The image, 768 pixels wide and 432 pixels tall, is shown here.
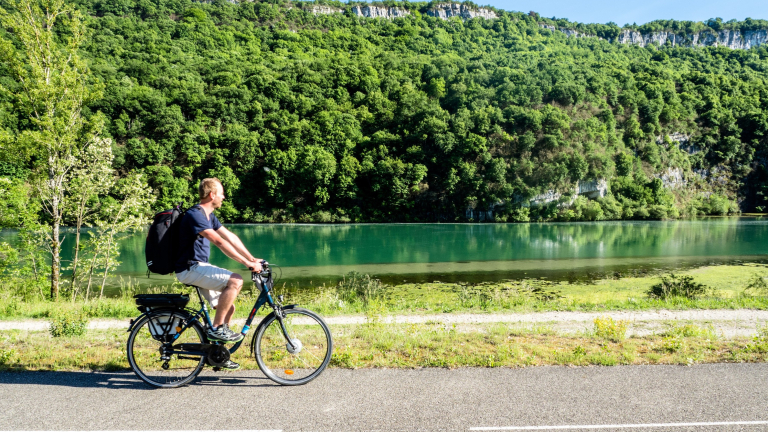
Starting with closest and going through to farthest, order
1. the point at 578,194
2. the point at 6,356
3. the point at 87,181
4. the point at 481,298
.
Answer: the point at 6,356 → the point at 87,181 → the point at 481,298 → the point at 578,194

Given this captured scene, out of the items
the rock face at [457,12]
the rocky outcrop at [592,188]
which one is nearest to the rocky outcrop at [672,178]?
the rocky outcrop at [592,188]

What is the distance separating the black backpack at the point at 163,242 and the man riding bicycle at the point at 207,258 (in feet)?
0.24

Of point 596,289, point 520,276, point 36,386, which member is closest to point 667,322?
point 36,386

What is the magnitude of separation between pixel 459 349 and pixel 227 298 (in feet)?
10.7

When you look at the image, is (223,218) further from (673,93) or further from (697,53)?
(697,53)

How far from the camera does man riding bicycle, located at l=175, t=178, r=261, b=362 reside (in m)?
4.83

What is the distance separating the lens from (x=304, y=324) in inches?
209

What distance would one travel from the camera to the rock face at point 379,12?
163 m

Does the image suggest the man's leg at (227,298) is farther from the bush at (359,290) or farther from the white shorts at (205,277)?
the bush at (359,290)

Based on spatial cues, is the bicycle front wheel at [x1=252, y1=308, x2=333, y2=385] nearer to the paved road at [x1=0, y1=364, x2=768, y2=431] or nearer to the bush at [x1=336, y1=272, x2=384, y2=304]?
the paved road at [x1=0, y1=364, x2=768, y2=431]

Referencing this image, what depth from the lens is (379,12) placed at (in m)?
163

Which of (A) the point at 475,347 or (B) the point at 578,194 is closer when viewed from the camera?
(A) the point at 475,347

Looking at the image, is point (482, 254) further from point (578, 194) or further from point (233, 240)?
point (578, 194)

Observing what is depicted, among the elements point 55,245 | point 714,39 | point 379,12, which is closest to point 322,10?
point 379,12
